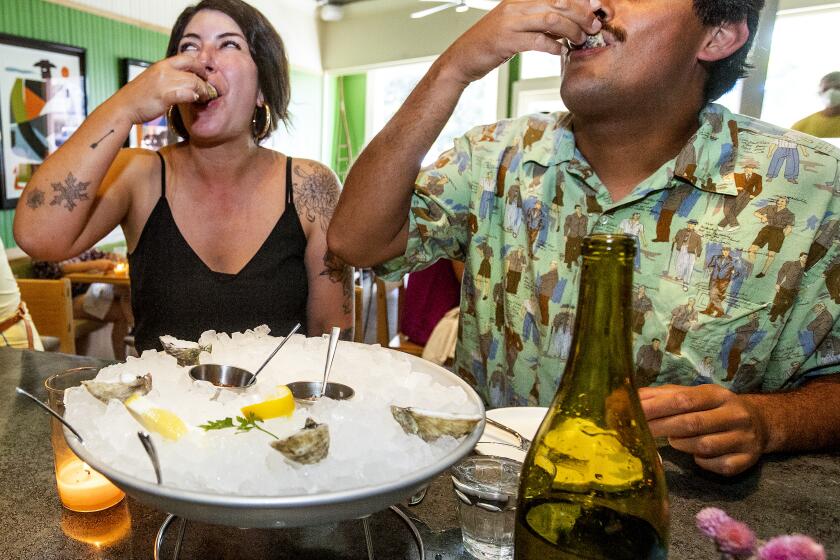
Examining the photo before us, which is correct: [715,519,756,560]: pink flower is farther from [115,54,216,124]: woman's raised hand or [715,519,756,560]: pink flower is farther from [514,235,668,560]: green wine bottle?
[115,54,216,124]: woman's raised hand

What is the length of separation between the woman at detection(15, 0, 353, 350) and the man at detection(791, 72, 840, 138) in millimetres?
5043

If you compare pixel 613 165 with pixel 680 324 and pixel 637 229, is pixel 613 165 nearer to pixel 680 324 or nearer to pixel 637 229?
pixel 637 229

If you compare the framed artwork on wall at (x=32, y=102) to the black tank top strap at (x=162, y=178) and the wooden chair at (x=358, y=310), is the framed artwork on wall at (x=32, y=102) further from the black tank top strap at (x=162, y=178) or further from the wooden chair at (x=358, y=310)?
the wooden chair at (x=358, y=310)

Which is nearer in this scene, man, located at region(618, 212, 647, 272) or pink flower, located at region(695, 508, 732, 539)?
pink flower, located at region(695, 508, 732, 539)

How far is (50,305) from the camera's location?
2998mm

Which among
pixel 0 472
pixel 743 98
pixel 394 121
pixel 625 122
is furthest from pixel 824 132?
pixel 0 472

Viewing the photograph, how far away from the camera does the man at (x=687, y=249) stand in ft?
4.42

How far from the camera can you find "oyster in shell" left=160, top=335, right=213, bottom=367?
788mm

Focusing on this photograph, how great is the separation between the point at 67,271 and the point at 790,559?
520 cm

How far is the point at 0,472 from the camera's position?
97 centimetres

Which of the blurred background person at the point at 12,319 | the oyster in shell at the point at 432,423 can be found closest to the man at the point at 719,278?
the oyster in shell at the point at 432,423

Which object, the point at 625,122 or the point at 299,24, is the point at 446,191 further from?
the point at 299,24

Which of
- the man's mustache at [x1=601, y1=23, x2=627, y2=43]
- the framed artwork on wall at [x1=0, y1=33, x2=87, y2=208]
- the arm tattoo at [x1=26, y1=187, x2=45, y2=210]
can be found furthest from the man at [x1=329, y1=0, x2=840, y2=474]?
Result: the framed artwork on wall at [x1=0, y1=33, x2=87, y2=208]

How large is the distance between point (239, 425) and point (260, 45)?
1.66 metres
